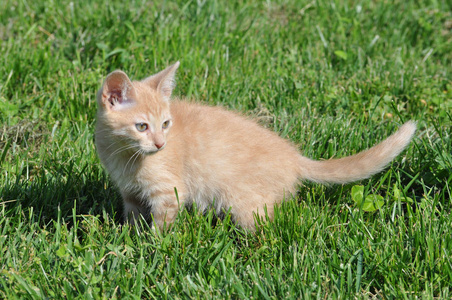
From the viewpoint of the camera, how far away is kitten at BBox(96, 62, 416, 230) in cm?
309

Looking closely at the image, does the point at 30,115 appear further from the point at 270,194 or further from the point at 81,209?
the point at 270,194

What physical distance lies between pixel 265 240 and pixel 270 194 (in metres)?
0.34

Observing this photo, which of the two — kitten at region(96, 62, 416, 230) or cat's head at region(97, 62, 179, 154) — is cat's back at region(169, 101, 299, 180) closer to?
kitten at region(96, 62, 416, 230)

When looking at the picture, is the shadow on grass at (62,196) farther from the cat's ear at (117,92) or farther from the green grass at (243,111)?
the cat's ear at (117,92)

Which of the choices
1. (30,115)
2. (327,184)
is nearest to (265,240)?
(327,184)

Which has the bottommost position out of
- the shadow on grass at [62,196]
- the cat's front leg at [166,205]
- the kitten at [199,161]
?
the shadow on grass at [62,196]

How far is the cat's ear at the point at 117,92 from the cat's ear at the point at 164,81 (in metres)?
0.22

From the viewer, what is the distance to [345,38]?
532 centimetres

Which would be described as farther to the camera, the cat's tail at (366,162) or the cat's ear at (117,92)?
the cat's tail at (366,162)

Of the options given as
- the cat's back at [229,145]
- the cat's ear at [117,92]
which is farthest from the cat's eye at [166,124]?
the cat's ear at [117,92]

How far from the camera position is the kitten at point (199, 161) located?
121 inches

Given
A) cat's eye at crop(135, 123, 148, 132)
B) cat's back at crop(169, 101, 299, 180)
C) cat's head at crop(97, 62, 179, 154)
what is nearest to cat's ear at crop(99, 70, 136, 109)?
cat's head at crop(97, 62, 179, 154)

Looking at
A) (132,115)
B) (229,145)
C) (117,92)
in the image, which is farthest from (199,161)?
(117,92)

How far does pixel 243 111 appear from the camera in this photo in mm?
4309
